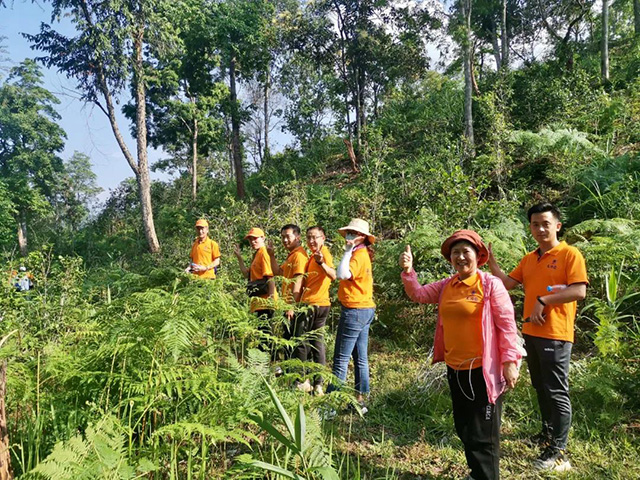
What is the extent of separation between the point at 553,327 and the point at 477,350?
760mm

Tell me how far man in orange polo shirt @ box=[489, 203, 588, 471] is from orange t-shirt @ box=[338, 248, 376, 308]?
132cm

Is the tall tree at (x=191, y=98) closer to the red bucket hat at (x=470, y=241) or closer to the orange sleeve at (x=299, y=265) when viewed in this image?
the orange sleeve at (x=299, y=265)

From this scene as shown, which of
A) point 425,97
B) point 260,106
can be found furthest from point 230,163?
point 425,97

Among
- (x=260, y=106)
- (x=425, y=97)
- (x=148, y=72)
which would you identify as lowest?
(x=425, y=97)

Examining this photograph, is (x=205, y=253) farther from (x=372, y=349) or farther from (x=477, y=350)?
(x=477, y=350)

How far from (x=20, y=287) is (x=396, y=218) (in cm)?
604

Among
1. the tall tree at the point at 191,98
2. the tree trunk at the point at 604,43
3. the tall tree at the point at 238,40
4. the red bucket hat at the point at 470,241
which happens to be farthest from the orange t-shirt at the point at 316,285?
the tall tree at the point at 191,98

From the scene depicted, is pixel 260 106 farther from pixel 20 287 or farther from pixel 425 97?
pixel 20 287

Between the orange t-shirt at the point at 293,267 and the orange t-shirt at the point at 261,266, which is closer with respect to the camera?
the orange t-shirt at the point at 293,267

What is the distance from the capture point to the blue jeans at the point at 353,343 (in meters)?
3.57

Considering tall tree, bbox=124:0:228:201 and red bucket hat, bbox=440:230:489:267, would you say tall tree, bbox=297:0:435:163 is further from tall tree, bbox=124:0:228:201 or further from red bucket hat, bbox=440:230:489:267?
red bucket hat, bbox=440:230:489:267

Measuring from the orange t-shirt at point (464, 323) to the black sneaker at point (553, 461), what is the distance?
1049mm

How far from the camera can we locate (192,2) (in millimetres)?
16312

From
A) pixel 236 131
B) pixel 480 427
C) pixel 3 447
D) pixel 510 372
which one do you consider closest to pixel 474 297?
pixel 510 372
